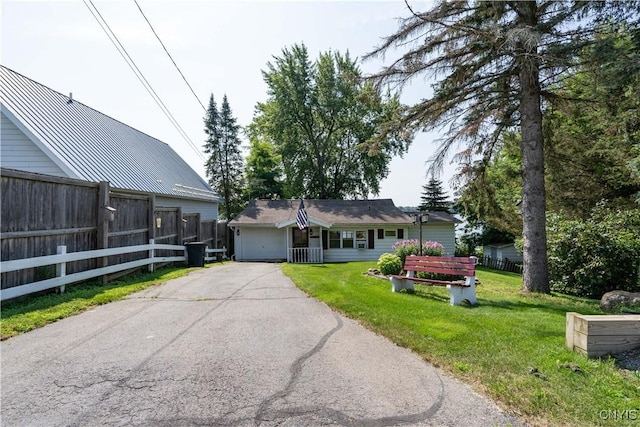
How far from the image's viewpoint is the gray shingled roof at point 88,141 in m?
11.4

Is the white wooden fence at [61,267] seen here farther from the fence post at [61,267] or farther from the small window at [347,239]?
the small window at [347,239]

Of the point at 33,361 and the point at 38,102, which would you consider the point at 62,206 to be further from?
the point at 38,102

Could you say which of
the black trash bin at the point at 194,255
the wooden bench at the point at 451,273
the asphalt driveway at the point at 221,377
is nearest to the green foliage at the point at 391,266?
the wooden bench at the point at 451,273

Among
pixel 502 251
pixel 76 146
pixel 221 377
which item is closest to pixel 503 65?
pixel 221 377

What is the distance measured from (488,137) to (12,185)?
41.1ft

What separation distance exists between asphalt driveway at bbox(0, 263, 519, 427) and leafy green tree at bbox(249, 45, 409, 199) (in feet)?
97.3

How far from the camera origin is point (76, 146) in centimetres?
1248

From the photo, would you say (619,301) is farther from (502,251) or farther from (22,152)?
(502,251)

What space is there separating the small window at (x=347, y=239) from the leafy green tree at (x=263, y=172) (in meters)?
15.3

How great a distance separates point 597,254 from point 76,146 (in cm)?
1791

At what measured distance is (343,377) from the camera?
358 centimetres

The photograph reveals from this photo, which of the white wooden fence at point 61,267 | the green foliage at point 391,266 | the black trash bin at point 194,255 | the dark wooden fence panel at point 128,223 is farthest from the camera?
the black trash bin at point 194,255

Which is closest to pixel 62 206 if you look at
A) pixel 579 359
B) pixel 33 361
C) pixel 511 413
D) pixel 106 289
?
pixel 106 289

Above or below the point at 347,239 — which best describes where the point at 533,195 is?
above
